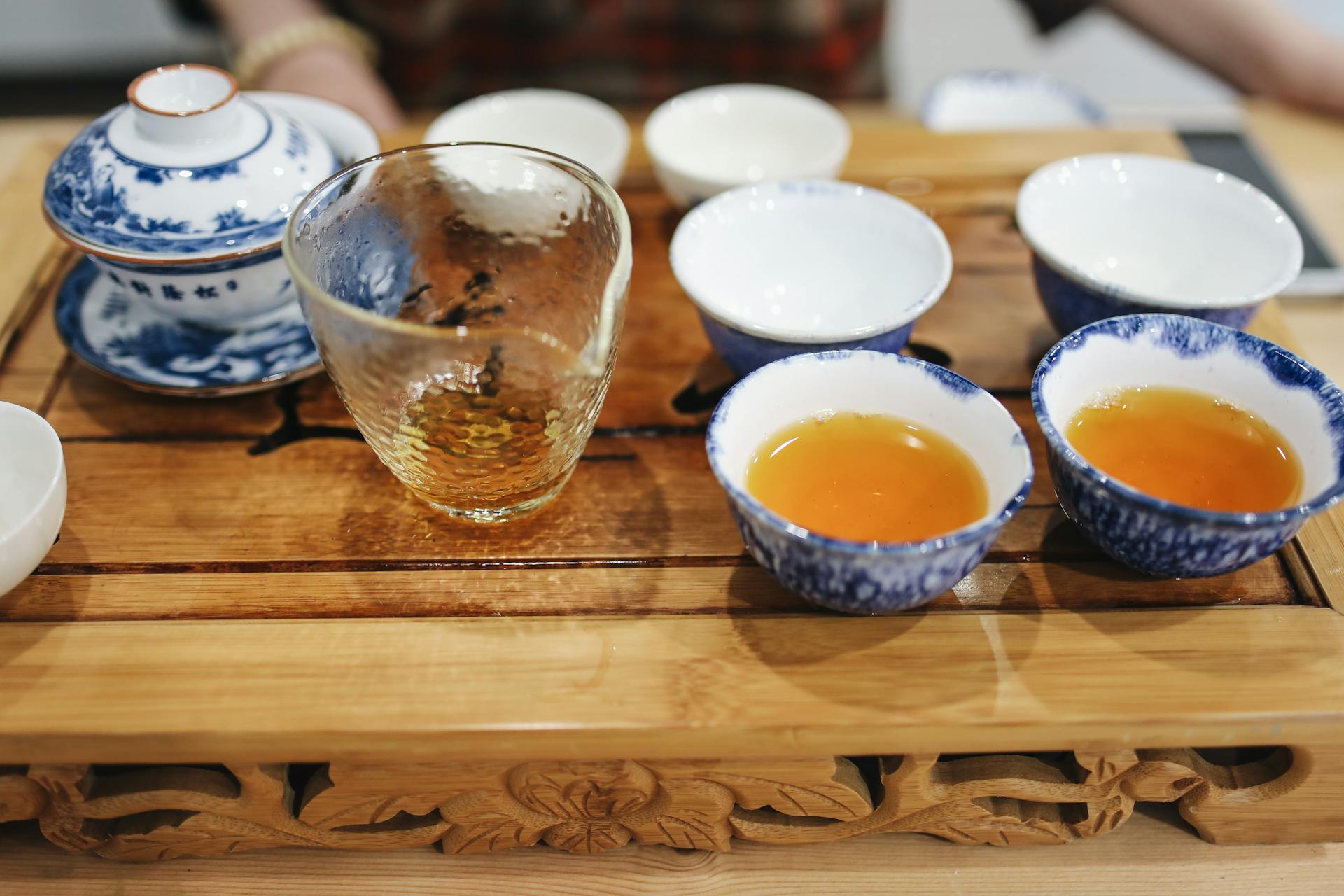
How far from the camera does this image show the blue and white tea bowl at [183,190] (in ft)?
3.46

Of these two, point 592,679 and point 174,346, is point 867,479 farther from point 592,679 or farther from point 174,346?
point 174,346

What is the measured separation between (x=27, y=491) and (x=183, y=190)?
0.34 meters

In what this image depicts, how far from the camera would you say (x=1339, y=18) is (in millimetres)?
3660

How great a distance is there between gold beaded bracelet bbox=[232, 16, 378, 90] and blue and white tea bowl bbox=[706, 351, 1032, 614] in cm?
138

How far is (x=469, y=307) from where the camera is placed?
1.15 meters

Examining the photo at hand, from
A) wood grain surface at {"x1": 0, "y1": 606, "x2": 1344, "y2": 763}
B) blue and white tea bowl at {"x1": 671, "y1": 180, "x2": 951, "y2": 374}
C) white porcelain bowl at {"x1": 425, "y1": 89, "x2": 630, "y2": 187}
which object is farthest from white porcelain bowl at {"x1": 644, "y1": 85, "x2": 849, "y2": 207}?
wood grain surface at {"x1": 0, "y1": 606, "x2": 1344, "y2": 763}

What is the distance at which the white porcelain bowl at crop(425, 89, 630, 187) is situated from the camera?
1525 millimetres

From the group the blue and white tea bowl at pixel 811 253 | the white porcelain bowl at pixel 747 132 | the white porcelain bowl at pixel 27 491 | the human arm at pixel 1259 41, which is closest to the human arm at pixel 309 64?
the white porcelain bowl at pixel 747 132

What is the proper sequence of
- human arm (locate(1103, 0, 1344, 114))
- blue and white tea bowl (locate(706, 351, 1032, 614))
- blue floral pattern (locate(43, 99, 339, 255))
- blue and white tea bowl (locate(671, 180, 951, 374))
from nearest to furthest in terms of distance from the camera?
blue and white tea bowl (locate(706, 351, 1032, 614)) < blue floral pattern (locate(43, 99, 339, 255)) < blue and white tea bowl (locate(671, 180, 951, 374)) < human arm (locate(1103, 0, 1344, 114))

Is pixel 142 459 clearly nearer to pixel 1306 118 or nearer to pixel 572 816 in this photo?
pixel 572 816

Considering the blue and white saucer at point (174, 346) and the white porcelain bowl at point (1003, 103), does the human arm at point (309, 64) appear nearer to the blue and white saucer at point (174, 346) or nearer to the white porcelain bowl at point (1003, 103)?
the blue and white saucer at point (174, 346)

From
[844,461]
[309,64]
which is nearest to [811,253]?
[844,461]

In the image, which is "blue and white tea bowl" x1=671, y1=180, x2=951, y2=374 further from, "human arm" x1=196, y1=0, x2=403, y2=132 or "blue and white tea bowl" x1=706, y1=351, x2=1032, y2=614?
"human arm" x1=196, y1=0, x2=403, y2=132

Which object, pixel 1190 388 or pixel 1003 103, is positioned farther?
pixel 1003 103
